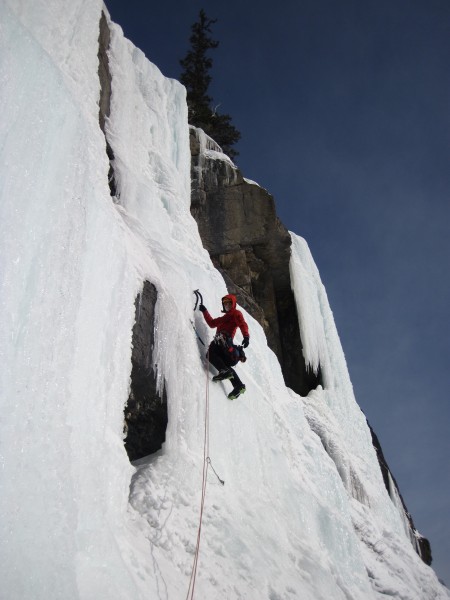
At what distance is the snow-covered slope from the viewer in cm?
253

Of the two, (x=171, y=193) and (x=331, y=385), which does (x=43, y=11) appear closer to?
(x=171, y=193)

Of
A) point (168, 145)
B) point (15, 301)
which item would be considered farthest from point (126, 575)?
point (168, 145)

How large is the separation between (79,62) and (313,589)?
5.93m

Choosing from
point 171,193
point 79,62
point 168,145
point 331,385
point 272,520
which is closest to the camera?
point 272,520

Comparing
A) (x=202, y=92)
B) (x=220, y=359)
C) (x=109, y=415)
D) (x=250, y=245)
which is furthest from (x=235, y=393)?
(x=202, y=92)

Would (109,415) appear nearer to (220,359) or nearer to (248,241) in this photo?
(220,359)

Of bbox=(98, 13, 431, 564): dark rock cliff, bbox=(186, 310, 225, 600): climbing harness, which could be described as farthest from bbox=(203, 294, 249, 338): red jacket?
bbox=(98, 13, 431, 564): dark rock cliff

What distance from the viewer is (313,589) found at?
4062mm

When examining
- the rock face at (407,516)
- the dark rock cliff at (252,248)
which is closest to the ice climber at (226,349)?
the dark rock cliff at (252,248)

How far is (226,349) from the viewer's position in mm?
5191


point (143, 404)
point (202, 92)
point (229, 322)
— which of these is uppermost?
point (202, 92)

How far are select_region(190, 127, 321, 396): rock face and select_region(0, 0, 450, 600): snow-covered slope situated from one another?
3.93m

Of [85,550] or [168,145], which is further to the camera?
[168,145]

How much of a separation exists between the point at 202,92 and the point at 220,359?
48.3ft
